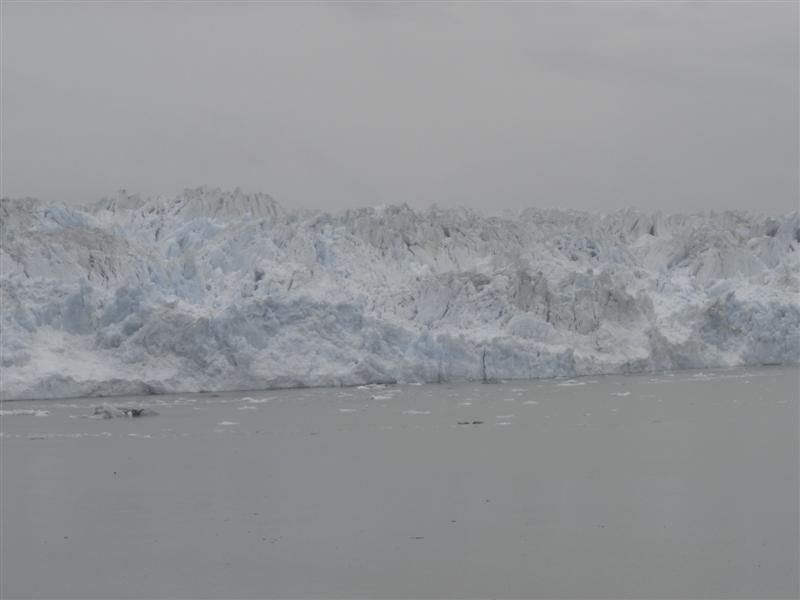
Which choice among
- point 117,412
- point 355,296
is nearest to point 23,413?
point 117,412

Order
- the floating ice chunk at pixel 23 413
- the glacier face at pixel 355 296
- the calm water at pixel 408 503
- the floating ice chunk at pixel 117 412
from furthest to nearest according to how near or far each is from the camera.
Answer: the glacier face at pixel 355 296 → the floating ice chunk at pixel 23 413 → the floating ice chunk at pixel 117 412 → the calm water at pixel 408 503

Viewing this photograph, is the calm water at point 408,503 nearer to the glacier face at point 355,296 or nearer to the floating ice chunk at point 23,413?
the floating ice chunk at point 23,413

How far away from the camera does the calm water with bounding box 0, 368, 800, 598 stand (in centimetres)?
549

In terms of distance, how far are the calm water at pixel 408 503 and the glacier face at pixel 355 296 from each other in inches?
115

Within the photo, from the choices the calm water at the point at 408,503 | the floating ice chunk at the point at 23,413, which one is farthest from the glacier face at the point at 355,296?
the calm water at the point at 408,503

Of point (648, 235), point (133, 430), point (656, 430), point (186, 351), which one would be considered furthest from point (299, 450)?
point (648, 235)

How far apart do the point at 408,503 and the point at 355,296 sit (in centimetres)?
1143

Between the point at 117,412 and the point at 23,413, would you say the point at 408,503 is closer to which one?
the point at 117,412

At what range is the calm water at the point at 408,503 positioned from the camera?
18.0 feet

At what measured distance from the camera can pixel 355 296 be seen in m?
18.9

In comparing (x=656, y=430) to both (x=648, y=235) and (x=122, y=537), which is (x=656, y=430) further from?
(x=648, y=235)

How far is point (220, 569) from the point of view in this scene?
19.0ft

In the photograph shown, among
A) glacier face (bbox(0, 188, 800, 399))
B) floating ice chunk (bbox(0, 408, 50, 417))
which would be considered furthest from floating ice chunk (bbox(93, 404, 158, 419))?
glacier face (bbox(0, 188, 800, 399))

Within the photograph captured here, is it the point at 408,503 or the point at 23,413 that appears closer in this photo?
the point at 408,503
